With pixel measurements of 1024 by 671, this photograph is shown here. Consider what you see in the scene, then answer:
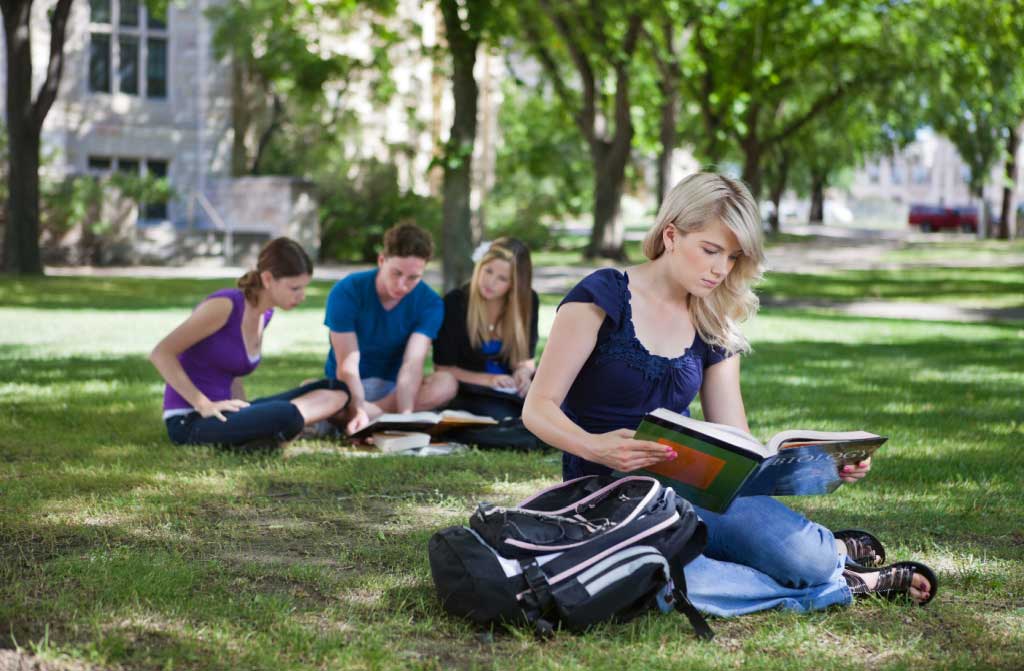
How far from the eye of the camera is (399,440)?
6703mm

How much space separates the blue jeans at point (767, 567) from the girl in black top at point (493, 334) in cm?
330

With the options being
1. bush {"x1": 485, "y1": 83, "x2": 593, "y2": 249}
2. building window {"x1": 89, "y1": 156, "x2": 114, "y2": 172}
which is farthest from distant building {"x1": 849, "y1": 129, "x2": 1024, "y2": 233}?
building window {"x1": 89, "y1": 156, "x2": 114, "y2": 172}

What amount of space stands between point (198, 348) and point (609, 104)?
23.9m

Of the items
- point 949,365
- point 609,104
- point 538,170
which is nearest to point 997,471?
point 949,365

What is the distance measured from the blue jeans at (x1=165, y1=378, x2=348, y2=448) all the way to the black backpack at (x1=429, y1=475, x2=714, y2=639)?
2785 mm

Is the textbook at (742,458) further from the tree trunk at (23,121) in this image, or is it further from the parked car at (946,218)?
the parked car at (946,218)

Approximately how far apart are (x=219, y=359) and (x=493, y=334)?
1743 mm

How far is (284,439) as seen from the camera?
659cm

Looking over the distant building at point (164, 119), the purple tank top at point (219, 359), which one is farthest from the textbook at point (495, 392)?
the distant building at point (164, 119)

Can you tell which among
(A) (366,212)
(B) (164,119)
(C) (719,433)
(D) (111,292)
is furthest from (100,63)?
(C) (719,433)

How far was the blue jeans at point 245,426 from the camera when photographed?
6.43m

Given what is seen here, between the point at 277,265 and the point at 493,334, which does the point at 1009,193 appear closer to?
the point at 493,334

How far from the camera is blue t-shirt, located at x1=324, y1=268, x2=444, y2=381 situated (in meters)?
7.16

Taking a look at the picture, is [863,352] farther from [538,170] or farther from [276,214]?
[538,170]
